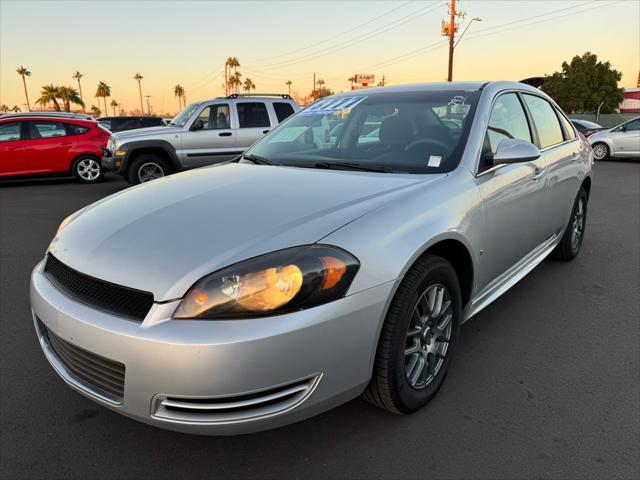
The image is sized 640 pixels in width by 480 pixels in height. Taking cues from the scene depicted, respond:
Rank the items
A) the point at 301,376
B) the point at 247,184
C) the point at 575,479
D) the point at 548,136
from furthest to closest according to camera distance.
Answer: the point at 548,136 → the point at 247,184 → the point at 575,479 → the point at 301,376

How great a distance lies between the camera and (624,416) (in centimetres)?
235

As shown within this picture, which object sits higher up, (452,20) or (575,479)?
(452,20)

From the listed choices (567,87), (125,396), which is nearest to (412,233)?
(125,396)

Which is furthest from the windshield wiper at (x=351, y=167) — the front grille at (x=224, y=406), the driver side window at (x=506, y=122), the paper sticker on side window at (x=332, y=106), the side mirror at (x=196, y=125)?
the side mirror at (x=196, y=125)

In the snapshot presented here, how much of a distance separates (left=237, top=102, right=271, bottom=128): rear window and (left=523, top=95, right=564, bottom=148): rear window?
6.56 metres

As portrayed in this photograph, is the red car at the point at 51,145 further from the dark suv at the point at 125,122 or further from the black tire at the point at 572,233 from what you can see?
the black tire at the point at 572,233

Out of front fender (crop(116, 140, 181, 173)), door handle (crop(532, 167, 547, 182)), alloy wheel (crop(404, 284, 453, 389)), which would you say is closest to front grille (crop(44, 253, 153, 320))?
alloy wheel (crop(404, 284, 453, 389))

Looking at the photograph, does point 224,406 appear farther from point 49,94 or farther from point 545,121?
point 49,94

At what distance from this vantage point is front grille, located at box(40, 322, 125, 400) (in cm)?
181

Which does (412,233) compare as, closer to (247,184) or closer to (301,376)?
(301,376)

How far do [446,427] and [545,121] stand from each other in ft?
9.21

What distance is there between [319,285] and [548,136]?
2.98 meters

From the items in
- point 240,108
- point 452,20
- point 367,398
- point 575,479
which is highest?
point 452,20

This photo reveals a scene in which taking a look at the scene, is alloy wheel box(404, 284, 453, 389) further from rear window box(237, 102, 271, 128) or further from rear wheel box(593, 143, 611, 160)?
rear wheel box(593, 143, 611, 160)
